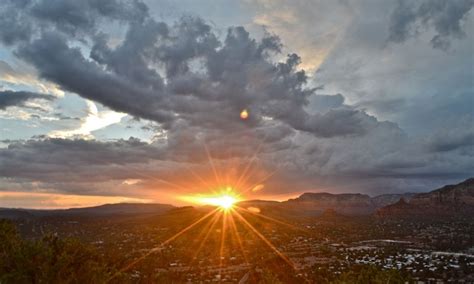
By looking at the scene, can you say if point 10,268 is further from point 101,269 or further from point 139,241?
point 139,241

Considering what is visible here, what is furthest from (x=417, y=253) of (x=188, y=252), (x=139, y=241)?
(x=139, y=241)

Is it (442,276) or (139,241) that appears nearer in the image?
(442,276)

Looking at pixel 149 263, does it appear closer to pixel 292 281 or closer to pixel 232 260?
pixel 232 260

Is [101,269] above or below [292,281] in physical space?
above

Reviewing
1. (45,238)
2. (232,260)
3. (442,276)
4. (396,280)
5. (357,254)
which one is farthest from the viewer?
(357,254)

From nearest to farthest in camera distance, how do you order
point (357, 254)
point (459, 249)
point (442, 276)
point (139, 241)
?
point (442, 276) < point (357, 254) < point (459, 249) < point (139, 241)

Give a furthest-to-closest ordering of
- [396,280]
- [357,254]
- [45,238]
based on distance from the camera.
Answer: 1. [357,254]
2. [45,238]
3. [396,280]

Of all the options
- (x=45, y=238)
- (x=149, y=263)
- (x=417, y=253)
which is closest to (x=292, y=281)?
(x=149, y=263)

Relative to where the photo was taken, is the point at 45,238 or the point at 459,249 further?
the point at 459,249

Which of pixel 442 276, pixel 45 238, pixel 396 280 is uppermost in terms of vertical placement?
pixel 45 238
